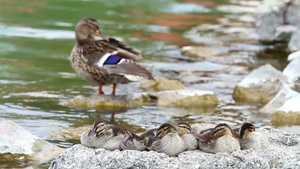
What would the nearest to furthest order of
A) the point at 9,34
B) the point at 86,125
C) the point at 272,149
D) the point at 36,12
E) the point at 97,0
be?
the point at 272,149 → the point at 86,125 → the point at 9,34 → the point at 36,12 → the point at 97,0

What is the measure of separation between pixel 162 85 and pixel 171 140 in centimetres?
526

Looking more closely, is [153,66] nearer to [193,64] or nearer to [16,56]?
[193,64]

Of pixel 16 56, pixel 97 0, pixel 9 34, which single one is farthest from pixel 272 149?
pixel 97 0

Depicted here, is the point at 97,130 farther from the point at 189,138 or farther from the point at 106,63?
the point at 106,63

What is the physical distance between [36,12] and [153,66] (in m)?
6.18

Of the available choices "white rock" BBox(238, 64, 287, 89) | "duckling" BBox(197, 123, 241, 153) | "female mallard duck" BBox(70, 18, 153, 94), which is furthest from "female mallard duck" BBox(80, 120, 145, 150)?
"white rock" BBox(238, 64, 287, 89)

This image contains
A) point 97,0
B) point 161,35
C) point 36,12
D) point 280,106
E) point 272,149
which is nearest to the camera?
point 272,149

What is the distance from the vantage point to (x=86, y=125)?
850 centimetres

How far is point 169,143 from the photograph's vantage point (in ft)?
18.6

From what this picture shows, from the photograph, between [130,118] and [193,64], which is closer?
[130,118]

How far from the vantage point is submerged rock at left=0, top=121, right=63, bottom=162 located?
669 centimetres

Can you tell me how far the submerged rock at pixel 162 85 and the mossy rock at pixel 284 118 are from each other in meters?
2.26

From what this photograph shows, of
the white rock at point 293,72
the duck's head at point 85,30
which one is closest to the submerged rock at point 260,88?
the white rock at point 293,72

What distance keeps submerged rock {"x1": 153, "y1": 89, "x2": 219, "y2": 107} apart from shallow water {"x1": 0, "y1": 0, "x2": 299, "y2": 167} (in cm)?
19
